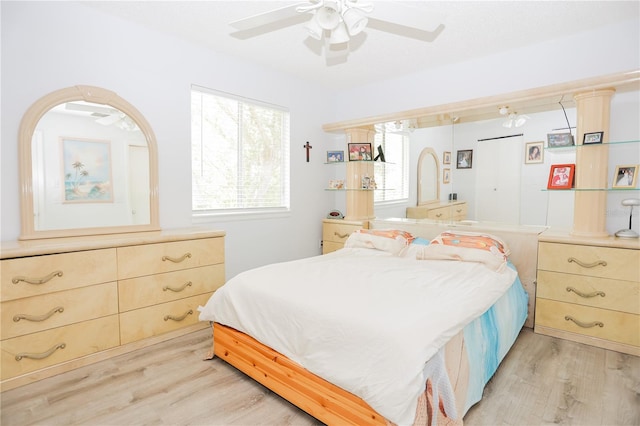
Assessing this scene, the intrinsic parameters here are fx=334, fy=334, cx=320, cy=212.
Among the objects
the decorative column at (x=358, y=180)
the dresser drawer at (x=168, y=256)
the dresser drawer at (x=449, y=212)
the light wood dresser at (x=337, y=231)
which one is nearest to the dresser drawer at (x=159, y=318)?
the dresser drawer at (x=168, y=256)

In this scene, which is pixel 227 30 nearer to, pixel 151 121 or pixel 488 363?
pixel 151 121

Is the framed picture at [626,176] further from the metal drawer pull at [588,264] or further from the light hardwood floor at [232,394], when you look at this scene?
the light hardwood floor at [232,394]

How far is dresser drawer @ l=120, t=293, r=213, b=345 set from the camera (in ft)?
7.95

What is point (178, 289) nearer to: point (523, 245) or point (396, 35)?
point (396, 35)

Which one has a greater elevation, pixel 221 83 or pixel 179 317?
pixel 221 83

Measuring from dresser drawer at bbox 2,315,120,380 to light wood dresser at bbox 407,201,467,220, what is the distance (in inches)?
119

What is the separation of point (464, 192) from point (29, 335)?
366 centimetres

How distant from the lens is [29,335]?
2.03m

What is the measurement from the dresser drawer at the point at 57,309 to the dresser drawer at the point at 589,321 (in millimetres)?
3295

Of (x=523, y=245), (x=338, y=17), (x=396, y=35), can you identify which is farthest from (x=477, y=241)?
(x=338, y=17)

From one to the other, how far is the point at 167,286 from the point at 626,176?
3665 mm

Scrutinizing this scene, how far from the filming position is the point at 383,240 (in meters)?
3.14

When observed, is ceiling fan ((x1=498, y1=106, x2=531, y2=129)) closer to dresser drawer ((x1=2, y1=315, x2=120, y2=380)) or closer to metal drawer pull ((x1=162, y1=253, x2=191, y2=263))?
metal drawer pull ((x1=162, y1=253, x2=191, y2=263))

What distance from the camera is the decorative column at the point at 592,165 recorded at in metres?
2.54
